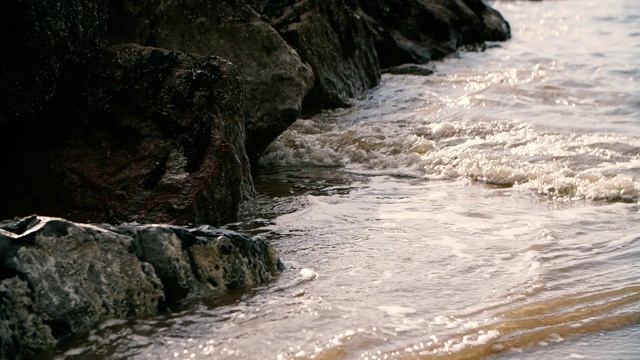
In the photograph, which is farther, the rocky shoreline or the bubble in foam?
the bubble in foam

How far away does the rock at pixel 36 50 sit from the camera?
15.1 feet

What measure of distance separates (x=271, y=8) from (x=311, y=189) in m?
3.99

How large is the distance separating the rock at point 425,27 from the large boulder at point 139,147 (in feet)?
21.9

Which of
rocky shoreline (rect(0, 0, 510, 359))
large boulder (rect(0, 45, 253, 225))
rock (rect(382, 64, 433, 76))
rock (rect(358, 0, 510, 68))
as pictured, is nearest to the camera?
rocky shoreline (rect(0, 0, 510, 359))

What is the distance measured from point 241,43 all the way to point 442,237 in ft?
9.01

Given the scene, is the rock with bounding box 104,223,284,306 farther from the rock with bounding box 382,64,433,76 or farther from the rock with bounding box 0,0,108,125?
the rock with bounding box 382,64,433,76

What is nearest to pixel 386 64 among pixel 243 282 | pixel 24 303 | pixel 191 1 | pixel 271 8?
pixel 271 8

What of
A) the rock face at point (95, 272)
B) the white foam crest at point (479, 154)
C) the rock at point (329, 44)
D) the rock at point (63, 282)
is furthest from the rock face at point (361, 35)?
the rock at point (63, 282)

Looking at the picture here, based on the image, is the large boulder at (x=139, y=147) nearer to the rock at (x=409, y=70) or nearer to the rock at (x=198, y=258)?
the rock at (x=198, y=258)

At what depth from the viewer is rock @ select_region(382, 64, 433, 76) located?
444 inches

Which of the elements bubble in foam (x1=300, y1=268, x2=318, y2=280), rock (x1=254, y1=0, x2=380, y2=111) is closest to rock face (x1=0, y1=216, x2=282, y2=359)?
bubble in foam (x1=300, y1=268, x2=318, y2=280)

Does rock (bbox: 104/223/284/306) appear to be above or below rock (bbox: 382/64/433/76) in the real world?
below

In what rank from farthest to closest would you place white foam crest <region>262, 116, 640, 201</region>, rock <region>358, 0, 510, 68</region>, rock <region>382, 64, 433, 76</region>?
rock <region>358, 0, 510, 68</region>, rock <region>382, 64, 433, 76</region>, white foam crest <region>262, 116, 640, 201</region>

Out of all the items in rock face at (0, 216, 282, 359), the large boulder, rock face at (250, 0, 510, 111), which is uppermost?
rock face at (250, 0, 510, 111)
